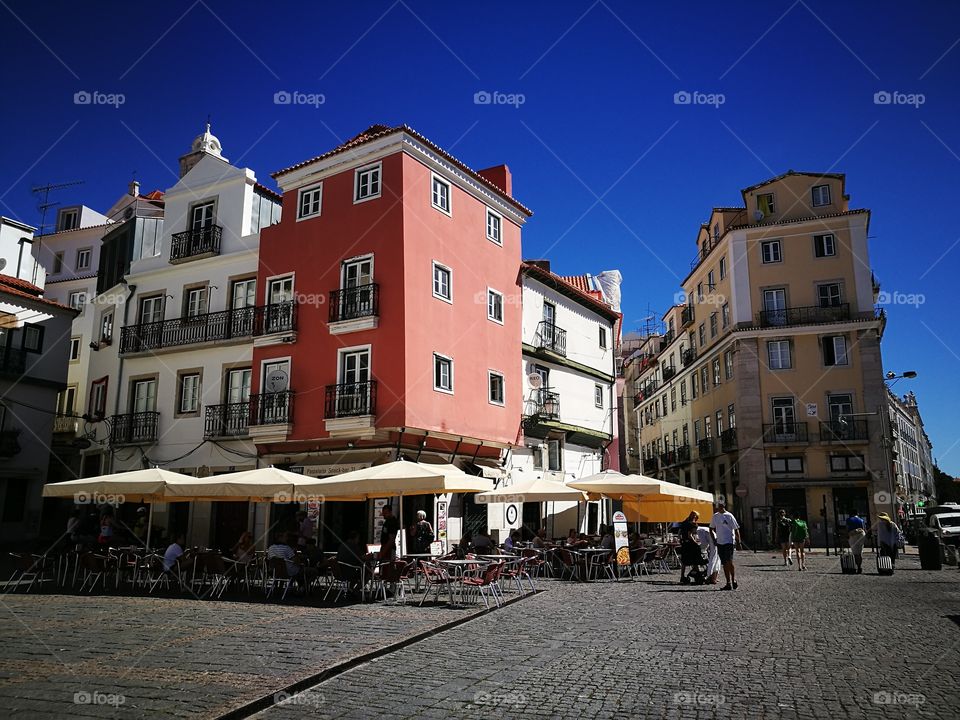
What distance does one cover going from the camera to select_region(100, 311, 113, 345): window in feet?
97.3

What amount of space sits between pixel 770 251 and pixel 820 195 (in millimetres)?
4623

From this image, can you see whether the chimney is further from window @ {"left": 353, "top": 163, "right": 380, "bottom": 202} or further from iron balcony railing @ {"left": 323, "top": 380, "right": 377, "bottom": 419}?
iron balcony railing @ {"left": 323, "top": 380, "right": 377, "bottom": 419}

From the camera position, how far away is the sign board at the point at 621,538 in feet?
65.0

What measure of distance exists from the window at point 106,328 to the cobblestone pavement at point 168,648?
17.1m

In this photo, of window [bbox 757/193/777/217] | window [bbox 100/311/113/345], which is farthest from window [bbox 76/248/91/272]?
window [bbox 757/193/777/217]

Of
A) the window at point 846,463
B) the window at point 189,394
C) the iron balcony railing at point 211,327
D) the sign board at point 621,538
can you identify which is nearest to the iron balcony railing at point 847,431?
the window at point 846,463

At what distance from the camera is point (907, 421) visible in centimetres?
8200

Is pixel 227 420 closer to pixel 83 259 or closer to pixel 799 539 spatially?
pixel 799 539

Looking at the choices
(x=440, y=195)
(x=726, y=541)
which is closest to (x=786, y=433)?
Answer: (x=440, y=195)

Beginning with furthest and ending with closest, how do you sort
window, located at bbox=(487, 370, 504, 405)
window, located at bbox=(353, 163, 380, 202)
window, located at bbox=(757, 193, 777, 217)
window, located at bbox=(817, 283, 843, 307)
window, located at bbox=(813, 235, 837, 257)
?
1. window, located at bbox=(757, 193, 777, 217)
2. window, located at bbox=(813, 235, 837, 257)
3. window, located at bbox=(817, 283, 843, 307)
4. window, located at bbox=(487, 370, 504, 405)
5. window, located at bbox=(353, 163, 380, 202)

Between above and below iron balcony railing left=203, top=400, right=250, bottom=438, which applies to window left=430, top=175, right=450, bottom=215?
above

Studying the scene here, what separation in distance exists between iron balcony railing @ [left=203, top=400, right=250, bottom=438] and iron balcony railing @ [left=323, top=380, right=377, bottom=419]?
139 inches

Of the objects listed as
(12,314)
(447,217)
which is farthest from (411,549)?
(12,314)

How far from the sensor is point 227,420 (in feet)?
83.0
